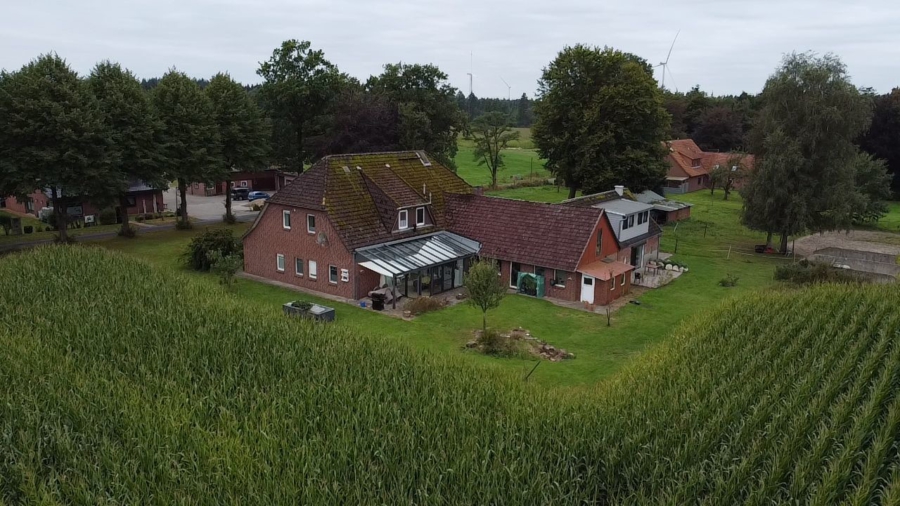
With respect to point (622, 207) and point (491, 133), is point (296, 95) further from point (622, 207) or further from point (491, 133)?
point (622, 207)

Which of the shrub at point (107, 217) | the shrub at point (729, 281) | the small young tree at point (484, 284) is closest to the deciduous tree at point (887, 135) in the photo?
the shrub at point (729, 281)

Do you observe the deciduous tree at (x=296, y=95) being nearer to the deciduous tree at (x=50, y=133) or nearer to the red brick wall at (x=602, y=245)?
the deciduous tree at (x=50, y=133)

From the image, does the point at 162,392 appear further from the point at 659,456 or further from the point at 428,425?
the point at 659,456

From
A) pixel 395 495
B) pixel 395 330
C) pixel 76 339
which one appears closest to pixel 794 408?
pixel 395 495

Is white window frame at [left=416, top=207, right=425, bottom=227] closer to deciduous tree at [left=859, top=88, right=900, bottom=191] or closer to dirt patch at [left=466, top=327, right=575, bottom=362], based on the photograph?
dirt patch at [left=466, top=327, right=575, bottom=362]

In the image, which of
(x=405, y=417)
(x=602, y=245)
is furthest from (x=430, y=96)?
(x=405, y=417)

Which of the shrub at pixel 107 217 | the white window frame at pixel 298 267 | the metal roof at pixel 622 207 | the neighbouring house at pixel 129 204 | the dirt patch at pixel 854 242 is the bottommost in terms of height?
the dirt patch at pixel 854 242
